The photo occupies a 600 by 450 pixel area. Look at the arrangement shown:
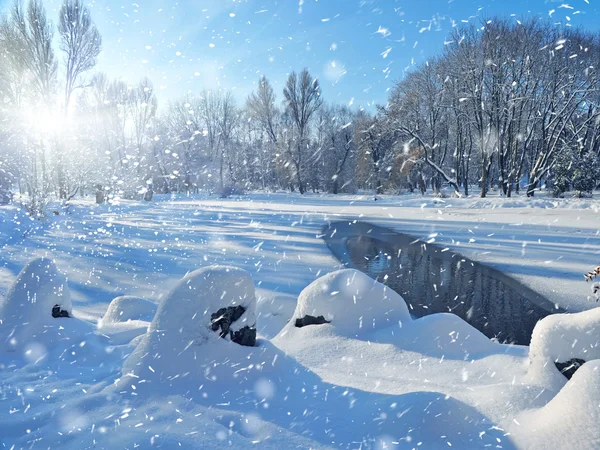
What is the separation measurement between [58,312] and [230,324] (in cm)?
277

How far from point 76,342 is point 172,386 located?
75.8 inches

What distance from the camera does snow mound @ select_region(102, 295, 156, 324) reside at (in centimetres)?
592

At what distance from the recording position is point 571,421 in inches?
91.2

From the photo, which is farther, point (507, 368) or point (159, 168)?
point (159, 168)

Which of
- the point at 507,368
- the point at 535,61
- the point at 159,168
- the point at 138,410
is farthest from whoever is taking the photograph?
the point at 159,168

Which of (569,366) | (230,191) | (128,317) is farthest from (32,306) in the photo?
(230,191)

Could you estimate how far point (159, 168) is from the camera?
55312mm

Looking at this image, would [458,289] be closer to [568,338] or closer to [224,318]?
[568,338]

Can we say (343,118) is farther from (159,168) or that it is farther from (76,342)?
(76,342)

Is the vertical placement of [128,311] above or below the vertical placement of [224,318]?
below

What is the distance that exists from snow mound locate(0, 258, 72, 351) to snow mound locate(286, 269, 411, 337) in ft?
10.1

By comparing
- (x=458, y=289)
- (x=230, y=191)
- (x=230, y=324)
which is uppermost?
(x=230, y=191)

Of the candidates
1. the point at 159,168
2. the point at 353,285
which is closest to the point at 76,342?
the point at 353,285

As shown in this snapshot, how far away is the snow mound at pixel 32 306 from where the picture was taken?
4.23 meters
